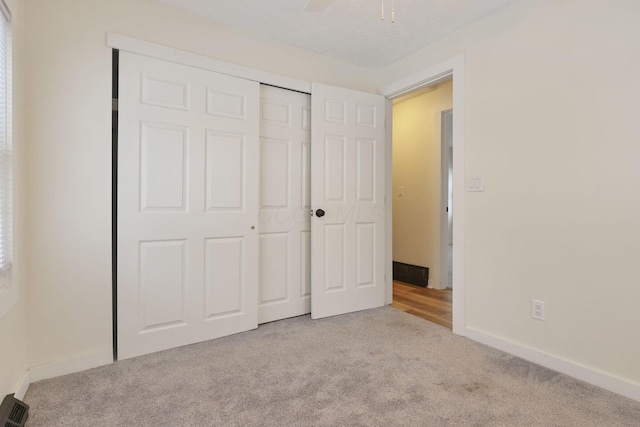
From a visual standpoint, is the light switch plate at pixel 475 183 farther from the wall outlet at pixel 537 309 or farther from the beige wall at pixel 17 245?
the beige wall at pixel 17 245

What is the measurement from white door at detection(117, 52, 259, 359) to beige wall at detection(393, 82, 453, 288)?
2.33 metres

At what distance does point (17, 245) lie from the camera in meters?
1.63

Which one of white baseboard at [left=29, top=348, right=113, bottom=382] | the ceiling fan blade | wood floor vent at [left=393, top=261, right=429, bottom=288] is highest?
the ceiling fan blade

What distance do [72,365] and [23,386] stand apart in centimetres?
25

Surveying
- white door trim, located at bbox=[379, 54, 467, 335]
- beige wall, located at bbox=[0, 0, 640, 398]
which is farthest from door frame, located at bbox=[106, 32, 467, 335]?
beige wall, located at bbox=[0, 0, 640, 398]

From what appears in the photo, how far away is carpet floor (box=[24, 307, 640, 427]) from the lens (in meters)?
1.46

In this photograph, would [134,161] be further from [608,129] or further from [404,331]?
[608,129]

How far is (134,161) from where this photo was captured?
2.07 metres

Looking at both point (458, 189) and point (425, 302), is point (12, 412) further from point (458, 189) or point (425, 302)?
point (425, 302)

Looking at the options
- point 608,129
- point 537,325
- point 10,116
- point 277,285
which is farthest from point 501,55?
point 10,116

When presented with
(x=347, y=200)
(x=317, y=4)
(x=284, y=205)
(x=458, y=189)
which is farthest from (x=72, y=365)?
(x=458, y=189)

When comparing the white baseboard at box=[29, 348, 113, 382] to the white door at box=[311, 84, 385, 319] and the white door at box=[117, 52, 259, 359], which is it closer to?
the white door at box=[117, 52, 259, 359]

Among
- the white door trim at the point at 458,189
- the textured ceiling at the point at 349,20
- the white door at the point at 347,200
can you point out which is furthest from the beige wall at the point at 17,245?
the white door trim at the point at 458,189

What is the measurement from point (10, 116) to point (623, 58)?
3.14 metres
